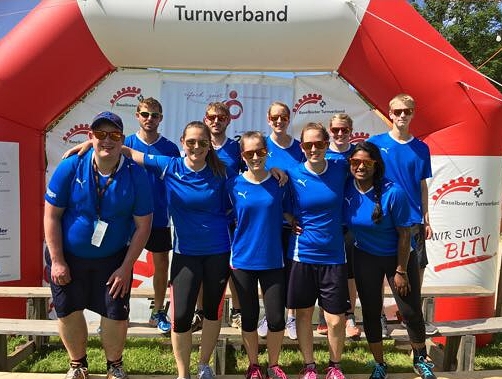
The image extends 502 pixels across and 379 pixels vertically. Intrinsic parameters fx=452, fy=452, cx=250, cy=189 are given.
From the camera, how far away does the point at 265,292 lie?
8.36ft

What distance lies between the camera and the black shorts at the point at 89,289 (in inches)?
97.0

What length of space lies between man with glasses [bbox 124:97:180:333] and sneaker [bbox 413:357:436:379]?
1.68 metres

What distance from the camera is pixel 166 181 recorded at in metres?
2.61

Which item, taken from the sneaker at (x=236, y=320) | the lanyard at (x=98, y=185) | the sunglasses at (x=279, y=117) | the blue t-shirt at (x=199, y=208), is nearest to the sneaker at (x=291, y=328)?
the sneaker at (x=236, y=320)

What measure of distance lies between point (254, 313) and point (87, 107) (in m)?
3.04

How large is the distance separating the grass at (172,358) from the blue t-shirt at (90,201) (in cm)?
174

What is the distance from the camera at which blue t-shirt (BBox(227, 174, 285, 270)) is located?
2.49m

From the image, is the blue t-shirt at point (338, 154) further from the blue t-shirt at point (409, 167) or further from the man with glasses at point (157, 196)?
the man with glasses at point (157, 196)

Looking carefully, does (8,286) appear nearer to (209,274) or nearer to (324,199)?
(209,274)

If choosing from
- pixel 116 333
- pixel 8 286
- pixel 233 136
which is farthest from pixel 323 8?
pixel 8 286

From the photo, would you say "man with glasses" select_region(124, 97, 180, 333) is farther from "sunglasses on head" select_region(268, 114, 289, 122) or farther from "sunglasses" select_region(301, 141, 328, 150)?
"sunglasses" select_region(301, 141, 328, 150)

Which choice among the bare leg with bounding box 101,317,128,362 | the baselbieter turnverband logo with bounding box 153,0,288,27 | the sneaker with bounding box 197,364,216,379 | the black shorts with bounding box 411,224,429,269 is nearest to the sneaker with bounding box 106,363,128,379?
the bare leg with bounding box 101,317,128,362

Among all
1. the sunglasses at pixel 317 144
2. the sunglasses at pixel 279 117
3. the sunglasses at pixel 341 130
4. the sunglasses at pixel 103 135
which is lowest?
the sunglasses at pixel 317 144

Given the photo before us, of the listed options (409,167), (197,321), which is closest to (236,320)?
(197,321)
